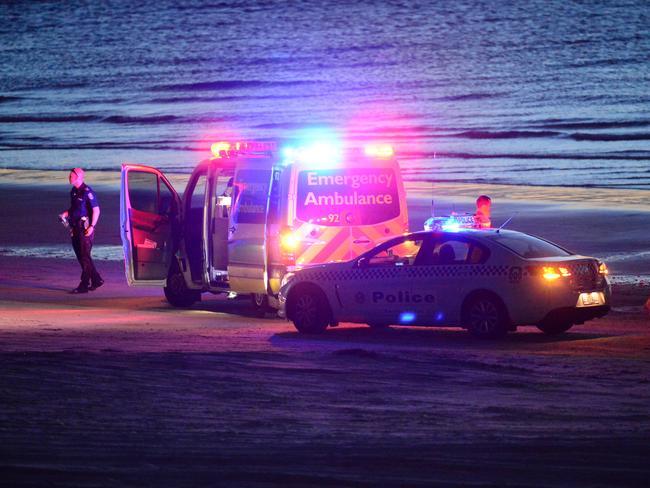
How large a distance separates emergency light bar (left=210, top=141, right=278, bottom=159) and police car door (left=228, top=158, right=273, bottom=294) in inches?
8.0

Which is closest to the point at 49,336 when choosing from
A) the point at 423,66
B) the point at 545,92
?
the point at 545,92

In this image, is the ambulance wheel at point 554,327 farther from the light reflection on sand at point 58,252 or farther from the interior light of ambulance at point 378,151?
the light reflection on sand at point 58,252

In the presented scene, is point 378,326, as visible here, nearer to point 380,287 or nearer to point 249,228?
point 380,287

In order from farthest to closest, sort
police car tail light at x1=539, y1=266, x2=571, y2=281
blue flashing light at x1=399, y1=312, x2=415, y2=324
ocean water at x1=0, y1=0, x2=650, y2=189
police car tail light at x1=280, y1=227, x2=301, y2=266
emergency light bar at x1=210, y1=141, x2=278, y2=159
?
ocean water at x1=0, y1=0, x2=650, y2=189, emergency light bar at x1=210, y1=141, x2=278, y2=159, police car tail light at x1=280, y1=227, x2=301, y2=266, blue flashing light at x1=399, y1=312, x2=415, y2=324, police car tail light at x1=539, y1=266, x2=571, y2=281

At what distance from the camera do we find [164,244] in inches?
802

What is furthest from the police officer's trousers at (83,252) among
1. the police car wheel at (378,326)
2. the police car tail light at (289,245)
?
the police car wheel at (378,326)

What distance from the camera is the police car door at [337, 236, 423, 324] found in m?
16.5

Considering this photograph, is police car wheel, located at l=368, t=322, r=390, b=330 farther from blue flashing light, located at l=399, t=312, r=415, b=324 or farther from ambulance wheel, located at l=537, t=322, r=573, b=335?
ambulance wheel, located at l=537, t=322, r=573, b=335

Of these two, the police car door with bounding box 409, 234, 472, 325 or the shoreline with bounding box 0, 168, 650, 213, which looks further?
the shoreline with bounding box 0, 168, 650, 213

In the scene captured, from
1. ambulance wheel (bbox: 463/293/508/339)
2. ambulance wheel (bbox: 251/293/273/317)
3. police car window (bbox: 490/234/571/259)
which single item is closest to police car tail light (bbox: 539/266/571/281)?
police car window (bbox: 490/234/571/259)

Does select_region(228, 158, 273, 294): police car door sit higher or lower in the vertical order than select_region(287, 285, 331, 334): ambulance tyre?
higher

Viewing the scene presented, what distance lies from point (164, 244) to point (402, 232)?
367cm

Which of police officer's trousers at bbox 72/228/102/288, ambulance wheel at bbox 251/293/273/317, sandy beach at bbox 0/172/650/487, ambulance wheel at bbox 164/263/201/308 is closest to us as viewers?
sandy beach at bbox 0/172/650/487

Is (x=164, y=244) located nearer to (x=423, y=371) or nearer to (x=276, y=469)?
(x=423, y=371)
